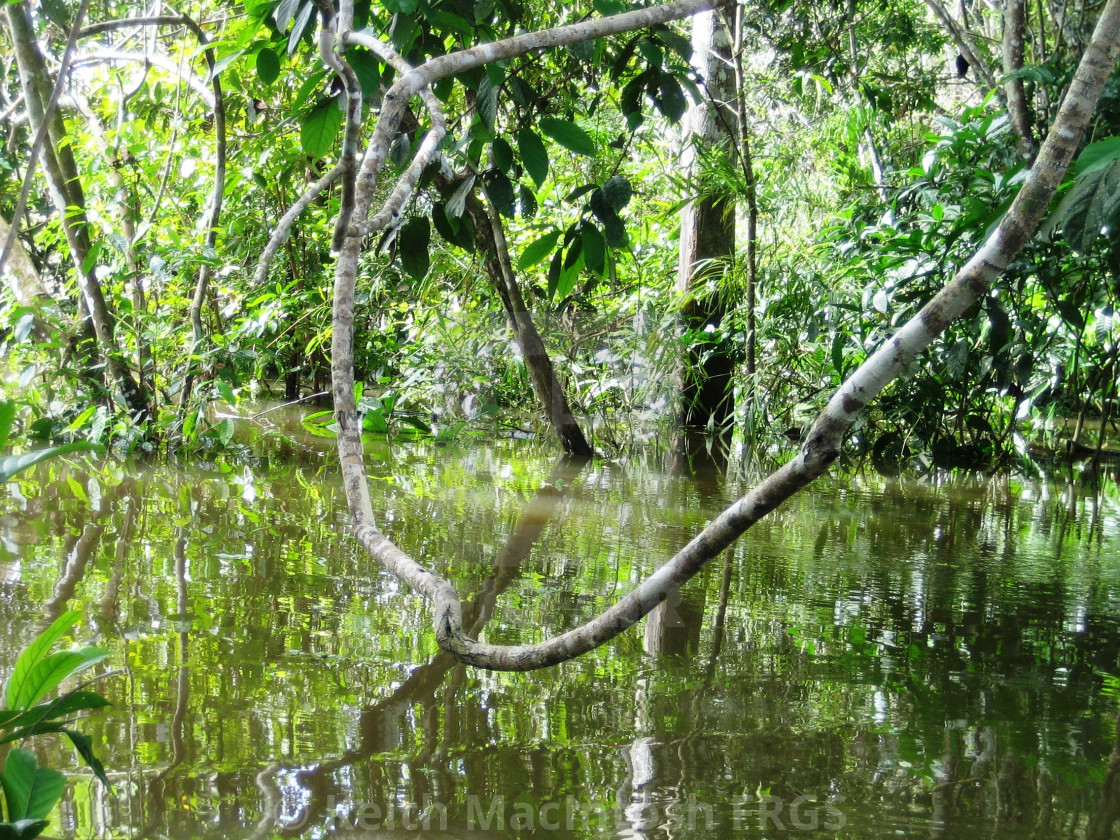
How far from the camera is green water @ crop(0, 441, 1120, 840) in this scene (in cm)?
121

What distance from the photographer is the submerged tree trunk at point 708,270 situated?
4.70 metres

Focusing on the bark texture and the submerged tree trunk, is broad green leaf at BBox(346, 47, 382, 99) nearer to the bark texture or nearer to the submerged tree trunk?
the bark texture

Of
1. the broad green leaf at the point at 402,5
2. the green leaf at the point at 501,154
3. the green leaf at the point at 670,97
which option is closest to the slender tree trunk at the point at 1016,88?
the green leaf at the point at 670,97

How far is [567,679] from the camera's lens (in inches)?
63.7

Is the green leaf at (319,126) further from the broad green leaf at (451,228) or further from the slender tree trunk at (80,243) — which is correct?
the slender tree trunk at (80,243)

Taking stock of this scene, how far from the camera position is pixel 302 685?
5.02ft

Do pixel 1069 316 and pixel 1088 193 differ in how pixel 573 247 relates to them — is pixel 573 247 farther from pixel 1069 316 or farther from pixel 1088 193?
pixel 1069 316

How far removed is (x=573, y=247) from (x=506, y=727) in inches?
42.6

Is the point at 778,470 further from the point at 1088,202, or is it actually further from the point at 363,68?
the point at 1088,202

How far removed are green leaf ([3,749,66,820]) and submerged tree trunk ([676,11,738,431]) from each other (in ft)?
12.5

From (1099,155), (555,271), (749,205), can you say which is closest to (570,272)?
(555,271)

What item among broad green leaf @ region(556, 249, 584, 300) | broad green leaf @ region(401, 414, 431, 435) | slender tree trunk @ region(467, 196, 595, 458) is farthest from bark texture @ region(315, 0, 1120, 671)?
broad green leaf @ region(401, 414, 431, 435)

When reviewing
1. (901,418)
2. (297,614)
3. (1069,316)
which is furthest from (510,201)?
(901,418)

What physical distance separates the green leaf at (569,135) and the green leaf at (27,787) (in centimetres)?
136
